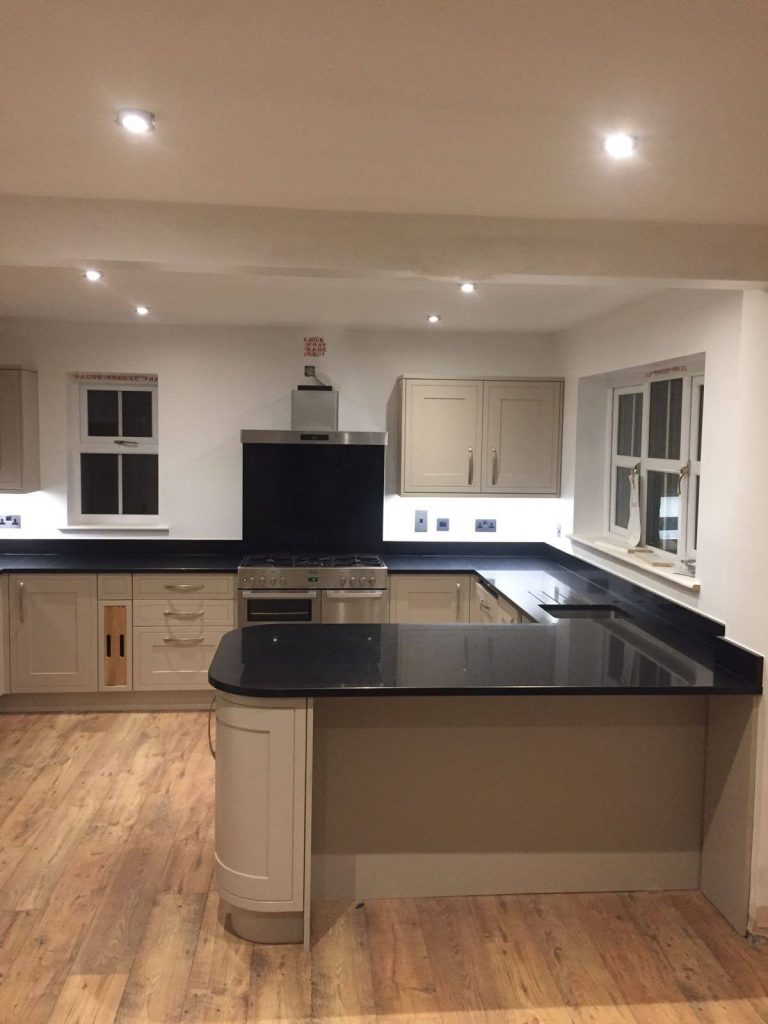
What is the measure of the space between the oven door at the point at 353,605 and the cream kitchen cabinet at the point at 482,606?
541 mm

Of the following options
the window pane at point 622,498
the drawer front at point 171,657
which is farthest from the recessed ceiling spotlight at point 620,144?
the drawer front at point 171,657

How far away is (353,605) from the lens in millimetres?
4898

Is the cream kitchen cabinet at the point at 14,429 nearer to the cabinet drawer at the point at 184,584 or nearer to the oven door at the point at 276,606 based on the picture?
the cabinet drawer at the point at 184,584

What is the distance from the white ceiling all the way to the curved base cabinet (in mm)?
1411

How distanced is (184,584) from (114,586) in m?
0.40

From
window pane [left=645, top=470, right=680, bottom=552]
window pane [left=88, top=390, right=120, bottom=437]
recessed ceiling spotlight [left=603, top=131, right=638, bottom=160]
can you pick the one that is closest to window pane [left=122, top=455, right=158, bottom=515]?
window pane [left=88, top=390, right=120, bottom=437]

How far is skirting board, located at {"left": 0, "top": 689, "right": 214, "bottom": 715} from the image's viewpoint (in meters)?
4.91

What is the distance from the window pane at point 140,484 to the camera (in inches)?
213

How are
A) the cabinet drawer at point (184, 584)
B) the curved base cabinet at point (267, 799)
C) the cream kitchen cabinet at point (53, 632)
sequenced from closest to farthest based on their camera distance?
the curved base cabinet at point (267, 799)
the cream kitchen cabinet at point (53, 632)
the cabinet drawer at point (184, 584)

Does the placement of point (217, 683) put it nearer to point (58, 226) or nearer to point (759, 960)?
Result: point (58, 226)

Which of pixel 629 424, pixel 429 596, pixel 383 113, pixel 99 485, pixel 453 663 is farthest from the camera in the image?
pixel 99 485

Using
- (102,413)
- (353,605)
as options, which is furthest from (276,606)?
(102,413)

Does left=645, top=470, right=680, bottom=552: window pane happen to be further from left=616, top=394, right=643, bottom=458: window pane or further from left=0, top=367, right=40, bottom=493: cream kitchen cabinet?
left=0, top=367, right=40, bottom=493: cream kitchen cabinet

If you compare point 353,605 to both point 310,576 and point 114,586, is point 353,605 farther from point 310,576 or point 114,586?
point 114,586
